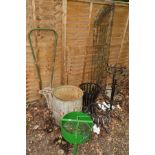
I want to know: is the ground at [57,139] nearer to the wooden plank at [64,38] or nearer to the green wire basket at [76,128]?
the green wire basket at [76,128]

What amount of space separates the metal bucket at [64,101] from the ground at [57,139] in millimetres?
196

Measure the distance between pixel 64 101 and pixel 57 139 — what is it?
1.86 feet

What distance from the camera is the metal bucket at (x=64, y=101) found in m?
2.81

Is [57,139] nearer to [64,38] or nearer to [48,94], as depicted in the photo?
[48,94]

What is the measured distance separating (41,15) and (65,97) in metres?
1.30

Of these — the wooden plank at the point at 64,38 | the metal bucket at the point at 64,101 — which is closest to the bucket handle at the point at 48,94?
the metal bucket at the point at 64,101

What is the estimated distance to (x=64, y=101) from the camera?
2768 mm

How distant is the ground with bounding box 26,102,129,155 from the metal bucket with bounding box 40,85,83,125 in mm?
196

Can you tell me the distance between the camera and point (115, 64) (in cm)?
408
